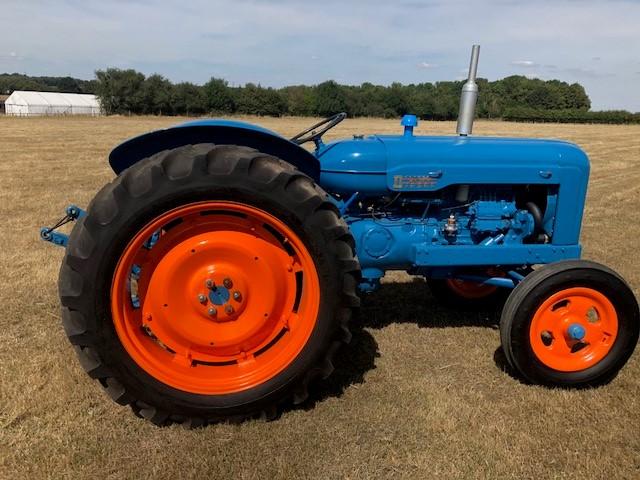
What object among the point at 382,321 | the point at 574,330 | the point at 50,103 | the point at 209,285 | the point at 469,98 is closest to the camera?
the point at 209,285

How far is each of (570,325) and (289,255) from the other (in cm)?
160

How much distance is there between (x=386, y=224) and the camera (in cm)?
323

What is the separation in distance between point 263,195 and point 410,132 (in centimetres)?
135

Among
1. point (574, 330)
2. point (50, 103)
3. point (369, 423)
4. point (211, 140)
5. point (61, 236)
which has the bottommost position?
point (369, 423)

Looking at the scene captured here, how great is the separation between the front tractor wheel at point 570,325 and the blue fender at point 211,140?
4.49 ft

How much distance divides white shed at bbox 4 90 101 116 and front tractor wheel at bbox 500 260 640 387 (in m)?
55.1

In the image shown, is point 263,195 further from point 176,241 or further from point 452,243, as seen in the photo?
point 452,243

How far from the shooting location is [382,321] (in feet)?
12.9

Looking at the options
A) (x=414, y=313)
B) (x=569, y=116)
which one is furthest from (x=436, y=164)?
(x=569, y=116)

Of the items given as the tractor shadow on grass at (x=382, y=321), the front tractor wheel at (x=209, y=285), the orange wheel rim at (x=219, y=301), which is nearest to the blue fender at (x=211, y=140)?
the front tractor wheel at (x=209, y=285)

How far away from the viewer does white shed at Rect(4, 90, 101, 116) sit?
177 ft

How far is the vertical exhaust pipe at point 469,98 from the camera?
11.0ft

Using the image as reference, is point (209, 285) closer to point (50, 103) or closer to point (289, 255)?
point (289, 255)

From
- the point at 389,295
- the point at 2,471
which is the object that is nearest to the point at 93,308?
the point at 2,471
